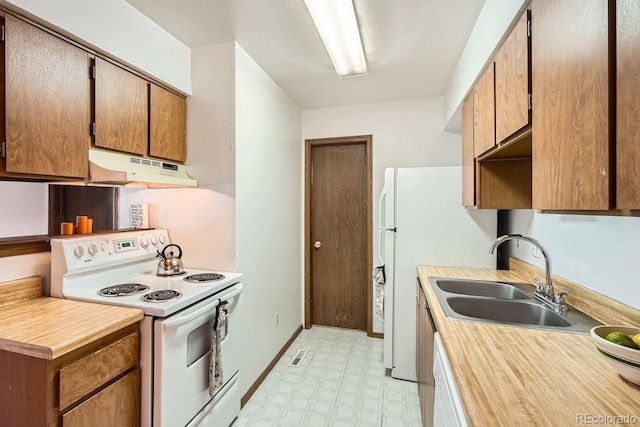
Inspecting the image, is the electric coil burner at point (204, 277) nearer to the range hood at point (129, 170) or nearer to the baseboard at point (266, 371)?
the range hood at point (129, 170)

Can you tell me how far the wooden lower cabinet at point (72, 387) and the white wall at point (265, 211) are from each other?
0.89 meters

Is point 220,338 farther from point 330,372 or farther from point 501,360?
point 501,360

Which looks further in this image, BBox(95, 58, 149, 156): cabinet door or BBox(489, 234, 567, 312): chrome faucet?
BBox(95, 58, 149, 156): cabinet door

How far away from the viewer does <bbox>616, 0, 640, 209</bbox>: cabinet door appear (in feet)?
1.98

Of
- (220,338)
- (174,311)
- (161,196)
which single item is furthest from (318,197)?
(174,311)

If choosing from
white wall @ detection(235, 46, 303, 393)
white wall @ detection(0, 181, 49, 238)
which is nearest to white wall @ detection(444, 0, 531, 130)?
white wall @ detection(235, 46, 303, 393)

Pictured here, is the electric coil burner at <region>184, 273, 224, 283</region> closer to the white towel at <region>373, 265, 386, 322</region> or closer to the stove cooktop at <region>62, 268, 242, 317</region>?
the stove cooktop at <region>62, 268, 242, 317</region>

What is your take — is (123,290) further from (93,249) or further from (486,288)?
(486,288)

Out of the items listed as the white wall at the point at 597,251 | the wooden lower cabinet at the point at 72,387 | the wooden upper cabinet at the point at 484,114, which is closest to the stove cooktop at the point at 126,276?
the wooden lower cabinet at the point at 72,387

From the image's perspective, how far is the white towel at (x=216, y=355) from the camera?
64.3 inches

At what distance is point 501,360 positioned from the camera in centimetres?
93

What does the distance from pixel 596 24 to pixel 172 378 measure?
6.46 ft

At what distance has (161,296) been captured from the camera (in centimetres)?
149

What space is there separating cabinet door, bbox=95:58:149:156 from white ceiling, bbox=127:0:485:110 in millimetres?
411
